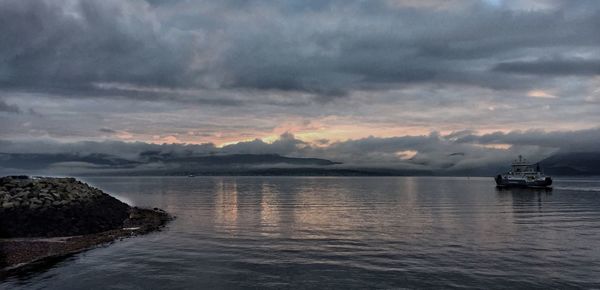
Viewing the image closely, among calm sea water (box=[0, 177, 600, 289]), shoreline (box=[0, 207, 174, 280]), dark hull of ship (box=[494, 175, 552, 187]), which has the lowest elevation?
dark hull of ship (box=[494, 175, 552, 187])

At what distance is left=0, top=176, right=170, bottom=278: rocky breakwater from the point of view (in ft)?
124

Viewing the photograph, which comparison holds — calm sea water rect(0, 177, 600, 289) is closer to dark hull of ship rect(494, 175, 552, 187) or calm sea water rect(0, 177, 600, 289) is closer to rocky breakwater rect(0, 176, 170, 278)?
rocky breakwater rect(0, 176, 170, 278)

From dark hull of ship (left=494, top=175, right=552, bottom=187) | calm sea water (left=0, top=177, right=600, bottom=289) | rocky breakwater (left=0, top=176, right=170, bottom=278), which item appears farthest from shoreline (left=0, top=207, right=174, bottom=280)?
dark hull of ship (left=494, top=175, right=552, bottom=187)

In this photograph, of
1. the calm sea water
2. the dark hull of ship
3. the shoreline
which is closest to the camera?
the calm sea water

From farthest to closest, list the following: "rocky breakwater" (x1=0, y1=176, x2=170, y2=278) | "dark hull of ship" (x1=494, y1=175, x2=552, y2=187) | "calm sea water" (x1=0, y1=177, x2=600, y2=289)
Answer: "dark hull of ship" (x1=494, y1=175, x2=552, y2=187)
"rocky breakwater" (x1=0, y1=176, x2=170, y2=278)
"calm sea water" (x1=0, y1=177, x2=600, y2=289)

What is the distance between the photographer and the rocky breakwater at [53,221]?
3765cm

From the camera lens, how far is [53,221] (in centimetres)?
4700

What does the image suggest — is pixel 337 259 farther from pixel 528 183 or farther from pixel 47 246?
pixel 528 183

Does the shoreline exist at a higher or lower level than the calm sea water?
higher

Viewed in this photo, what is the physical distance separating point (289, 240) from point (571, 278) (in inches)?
1006

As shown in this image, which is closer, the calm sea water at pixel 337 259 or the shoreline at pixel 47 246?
the calm sea water at pixel 337 259

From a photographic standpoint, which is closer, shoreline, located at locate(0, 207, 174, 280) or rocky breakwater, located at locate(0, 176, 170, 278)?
shoreline, located at locate(0, 207, 174, 280)

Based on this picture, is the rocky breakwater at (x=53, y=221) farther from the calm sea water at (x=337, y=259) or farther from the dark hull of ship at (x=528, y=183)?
the dark hull of ship at (x=528, y=183)

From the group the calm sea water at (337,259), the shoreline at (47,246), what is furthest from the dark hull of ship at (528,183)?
the shoreline at (47,246)
